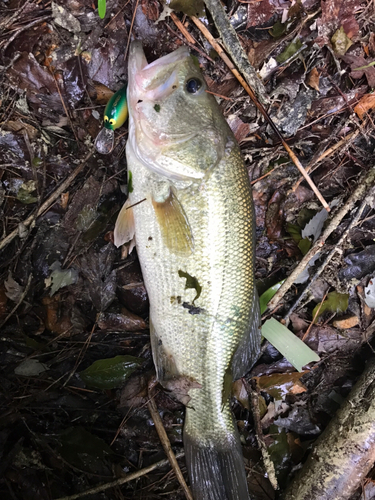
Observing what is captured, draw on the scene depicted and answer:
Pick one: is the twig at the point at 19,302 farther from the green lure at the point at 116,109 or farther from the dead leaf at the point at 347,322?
the dead leaf at the point at 347,322

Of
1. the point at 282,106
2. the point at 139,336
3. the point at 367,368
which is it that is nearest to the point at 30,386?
the point at 139,336

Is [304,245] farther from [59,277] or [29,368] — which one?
[29,368]

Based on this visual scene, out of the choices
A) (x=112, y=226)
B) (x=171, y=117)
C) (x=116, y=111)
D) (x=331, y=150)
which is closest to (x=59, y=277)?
(x=112, y=226)

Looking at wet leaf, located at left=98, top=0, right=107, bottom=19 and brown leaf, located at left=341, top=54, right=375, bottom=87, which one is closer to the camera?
wet leaf, located at left=98, top=0, right=107, bottom=19

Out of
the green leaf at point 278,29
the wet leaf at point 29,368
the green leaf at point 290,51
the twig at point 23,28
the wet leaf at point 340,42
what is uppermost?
the twig at point 23,28

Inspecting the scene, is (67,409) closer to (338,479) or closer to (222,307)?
(222,307)

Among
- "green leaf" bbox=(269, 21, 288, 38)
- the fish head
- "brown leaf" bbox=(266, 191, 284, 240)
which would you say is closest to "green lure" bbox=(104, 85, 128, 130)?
the fish head

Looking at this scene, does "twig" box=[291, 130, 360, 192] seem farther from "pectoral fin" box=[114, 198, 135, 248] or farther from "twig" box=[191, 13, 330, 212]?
"pectoral fin" box=[114, 198, 135, 248]

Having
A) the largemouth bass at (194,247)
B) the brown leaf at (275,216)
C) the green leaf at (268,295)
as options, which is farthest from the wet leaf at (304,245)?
the largemouth bass at (194,247)
